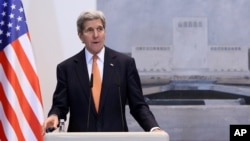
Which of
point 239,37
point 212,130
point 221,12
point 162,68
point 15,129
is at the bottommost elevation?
point 212,130

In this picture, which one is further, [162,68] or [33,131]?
[162,68]

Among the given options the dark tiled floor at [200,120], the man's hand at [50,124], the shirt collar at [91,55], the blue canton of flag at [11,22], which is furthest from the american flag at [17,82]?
the man's hand at [50,124]

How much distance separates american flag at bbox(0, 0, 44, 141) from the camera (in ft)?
9.82

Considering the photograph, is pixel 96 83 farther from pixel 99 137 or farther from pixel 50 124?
pixel 99 137

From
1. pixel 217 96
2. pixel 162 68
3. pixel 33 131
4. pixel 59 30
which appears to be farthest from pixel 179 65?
pixel 33 131

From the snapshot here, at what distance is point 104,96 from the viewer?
2.14 metres

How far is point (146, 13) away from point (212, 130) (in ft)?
3.76

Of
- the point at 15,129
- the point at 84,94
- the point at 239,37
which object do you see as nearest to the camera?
the point at 84,94

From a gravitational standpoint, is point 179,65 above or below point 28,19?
below

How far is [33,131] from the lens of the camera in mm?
3037

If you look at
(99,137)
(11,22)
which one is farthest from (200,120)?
(99,137)

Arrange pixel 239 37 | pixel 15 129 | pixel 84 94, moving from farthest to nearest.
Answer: pixel 239 37
pixel 15 129
pixel 84 94

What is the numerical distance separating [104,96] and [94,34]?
0.33 metres

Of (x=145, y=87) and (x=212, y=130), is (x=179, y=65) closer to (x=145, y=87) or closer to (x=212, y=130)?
(x=145, y=87)
